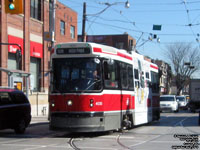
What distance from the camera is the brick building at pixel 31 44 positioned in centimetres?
2662

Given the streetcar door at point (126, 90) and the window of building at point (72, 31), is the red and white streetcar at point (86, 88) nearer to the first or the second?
the streetcar door at point (126, 90)

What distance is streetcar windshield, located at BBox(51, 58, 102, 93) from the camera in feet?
44.6

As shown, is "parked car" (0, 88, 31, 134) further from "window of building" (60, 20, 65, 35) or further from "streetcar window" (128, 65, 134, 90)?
"window of building" (60, 20, 65, 35)

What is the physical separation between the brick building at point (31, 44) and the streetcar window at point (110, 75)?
43.5 ft

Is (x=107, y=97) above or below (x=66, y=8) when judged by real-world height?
below

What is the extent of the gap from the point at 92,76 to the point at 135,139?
278cm

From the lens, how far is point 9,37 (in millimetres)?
27141

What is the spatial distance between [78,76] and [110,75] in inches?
52.1

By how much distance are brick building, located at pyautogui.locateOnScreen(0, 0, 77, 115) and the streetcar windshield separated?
13.1 meters

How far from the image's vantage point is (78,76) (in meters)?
13.7

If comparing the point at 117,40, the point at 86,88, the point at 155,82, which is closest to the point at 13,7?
the point at 86,88

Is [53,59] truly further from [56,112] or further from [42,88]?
[42,88]

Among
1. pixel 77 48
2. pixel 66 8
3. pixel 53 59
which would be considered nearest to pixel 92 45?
pixel 77 48

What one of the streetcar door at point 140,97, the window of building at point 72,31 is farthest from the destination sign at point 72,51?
the window of building at point 72,31
